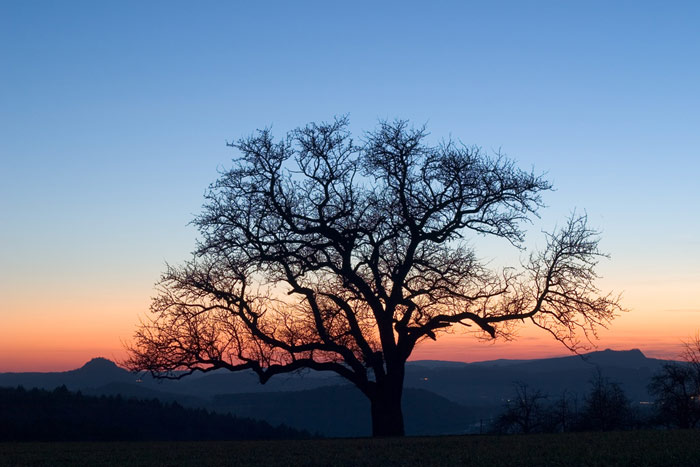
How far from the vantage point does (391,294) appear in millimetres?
27812

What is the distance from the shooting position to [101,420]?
7338 centimetres

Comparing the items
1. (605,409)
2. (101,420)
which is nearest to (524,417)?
(605,409)

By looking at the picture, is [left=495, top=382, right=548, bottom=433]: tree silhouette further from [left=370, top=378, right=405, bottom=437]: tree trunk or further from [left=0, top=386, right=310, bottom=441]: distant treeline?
[left=370, top=378, right=405, bottom=437]: tree trunk

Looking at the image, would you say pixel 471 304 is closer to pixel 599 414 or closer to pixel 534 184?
pixel 534 184

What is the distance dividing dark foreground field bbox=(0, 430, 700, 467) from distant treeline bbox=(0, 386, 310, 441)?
55.7 feet

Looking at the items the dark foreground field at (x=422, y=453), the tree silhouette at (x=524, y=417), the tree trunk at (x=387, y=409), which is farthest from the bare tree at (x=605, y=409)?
the dark foreground field at (x=422, y=453)

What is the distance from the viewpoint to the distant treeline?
136ft

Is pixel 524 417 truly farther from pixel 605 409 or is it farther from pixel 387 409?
pixel 387 409

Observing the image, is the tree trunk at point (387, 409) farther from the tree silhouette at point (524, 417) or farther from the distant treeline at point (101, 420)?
the tree silhouette at point (524, 417)

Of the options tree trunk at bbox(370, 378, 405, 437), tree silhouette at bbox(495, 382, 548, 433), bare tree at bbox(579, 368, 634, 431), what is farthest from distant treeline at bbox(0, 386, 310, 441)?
bare tree at bbox(579, 368, 634, 431)

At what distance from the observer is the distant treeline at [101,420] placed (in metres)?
41.6

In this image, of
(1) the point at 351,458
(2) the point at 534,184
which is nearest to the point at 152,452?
(1) the point at 351,458

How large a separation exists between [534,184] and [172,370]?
16.4 metres

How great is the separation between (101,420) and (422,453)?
6496 centimetres
